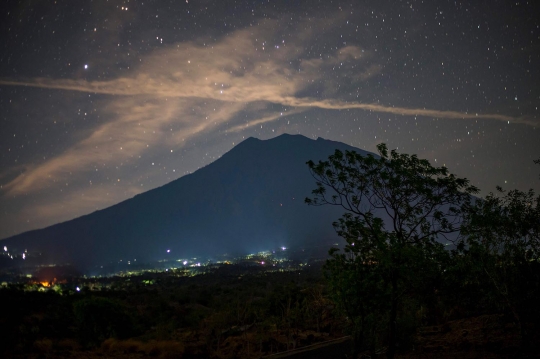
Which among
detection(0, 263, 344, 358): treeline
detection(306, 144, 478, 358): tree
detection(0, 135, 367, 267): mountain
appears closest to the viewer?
detection(306, 144, 478, 358): tree

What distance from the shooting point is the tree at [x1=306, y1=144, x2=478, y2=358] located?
9.16 meters

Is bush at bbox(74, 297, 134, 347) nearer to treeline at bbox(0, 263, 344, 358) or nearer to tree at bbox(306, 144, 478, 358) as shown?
treeline at bbox(0, 263, 344, 358)

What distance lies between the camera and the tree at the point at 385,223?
360 inches

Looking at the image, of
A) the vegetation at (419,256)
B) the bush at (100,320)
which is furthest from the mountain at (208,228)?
the vegetation at (419,256)

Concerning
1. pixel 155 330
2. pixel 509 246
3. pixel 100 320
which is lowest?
pixel 155 330

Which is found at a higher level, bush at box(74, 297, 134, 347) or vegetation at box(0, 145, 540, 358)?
vegetation at box(0, 145, 540, 358)

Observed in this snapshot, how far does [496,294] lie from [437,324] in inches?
363

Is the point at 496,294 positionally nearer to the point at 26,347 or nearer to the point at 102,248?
the point at 26,347

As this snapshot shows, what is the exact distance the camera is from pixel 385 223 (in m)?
9.47

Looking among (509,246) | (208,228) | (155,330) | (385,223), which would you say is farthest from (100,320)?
(208,228)

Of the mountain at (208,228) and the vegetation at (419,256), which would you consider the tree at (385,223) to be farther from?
the mountain at (208,228)

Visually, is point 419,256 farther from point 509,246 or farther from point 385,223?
point 509,246

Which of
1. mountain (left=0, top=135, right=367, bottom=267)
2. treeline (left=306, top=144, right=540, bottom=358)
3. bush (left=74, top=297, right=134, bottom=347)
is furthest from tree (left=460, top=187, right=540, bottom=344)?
mountain (left=0, top=135, right=367, bottom=267)

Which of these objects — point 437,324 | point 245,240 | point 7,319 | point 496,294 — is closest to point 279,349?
point 437,324
